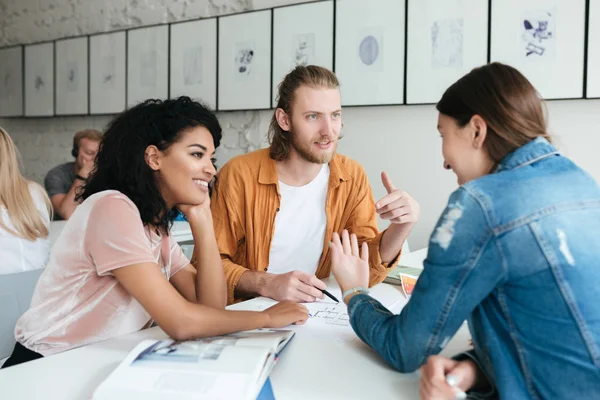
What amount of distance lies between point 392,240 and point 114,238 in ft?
2.86

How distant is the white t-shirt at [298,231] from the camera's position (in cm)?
184

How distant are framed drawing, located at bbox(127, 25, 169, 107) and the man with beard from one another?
226cm

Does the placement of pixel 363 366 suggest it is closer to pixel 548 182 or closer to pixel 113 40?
pixel 548 182

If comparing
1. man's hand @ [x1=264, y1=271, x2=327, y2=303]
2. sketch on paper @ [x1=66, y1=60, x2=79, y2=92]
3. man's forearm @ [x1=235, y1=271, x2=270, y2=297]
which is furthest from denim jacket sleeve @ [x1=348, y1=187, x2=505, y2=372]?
sketch on paper @ [x1=66, y1=60, x2=79, y2=92]

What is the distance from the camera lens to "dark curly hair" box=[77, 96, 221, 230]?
1294mm

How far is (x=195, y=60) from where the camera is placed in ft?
12.2

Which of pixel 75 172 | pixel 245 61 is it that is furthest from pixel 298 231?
pixel 75 172

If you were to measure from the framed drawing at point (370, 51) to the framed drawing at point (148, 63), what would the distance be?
1443 mm

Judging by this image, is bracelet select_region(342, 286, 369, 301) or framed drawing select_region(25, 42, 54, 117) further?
framed drawing select_region(25, 42, 54, 117)

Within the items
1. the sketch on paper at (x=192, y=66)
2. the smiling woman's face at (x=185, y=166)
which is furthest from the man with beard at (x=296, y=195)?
the sketch on paper at (x=192, y=66)

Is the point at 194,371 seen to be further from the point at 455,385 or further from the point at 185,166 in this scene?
the point at 185,166

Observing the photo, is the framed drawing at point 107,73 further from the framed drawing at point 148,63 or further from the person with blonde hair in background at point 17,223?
the person with blonde hair in background at point 17,223

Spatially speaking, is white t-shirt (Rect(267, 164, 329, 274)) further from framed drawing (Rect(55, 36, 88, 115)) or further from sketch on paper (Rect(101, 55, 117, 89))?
framed drawing (Rect(55, 36, 88, 115))

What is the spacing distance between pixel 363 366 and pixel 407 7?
237 centimetres
